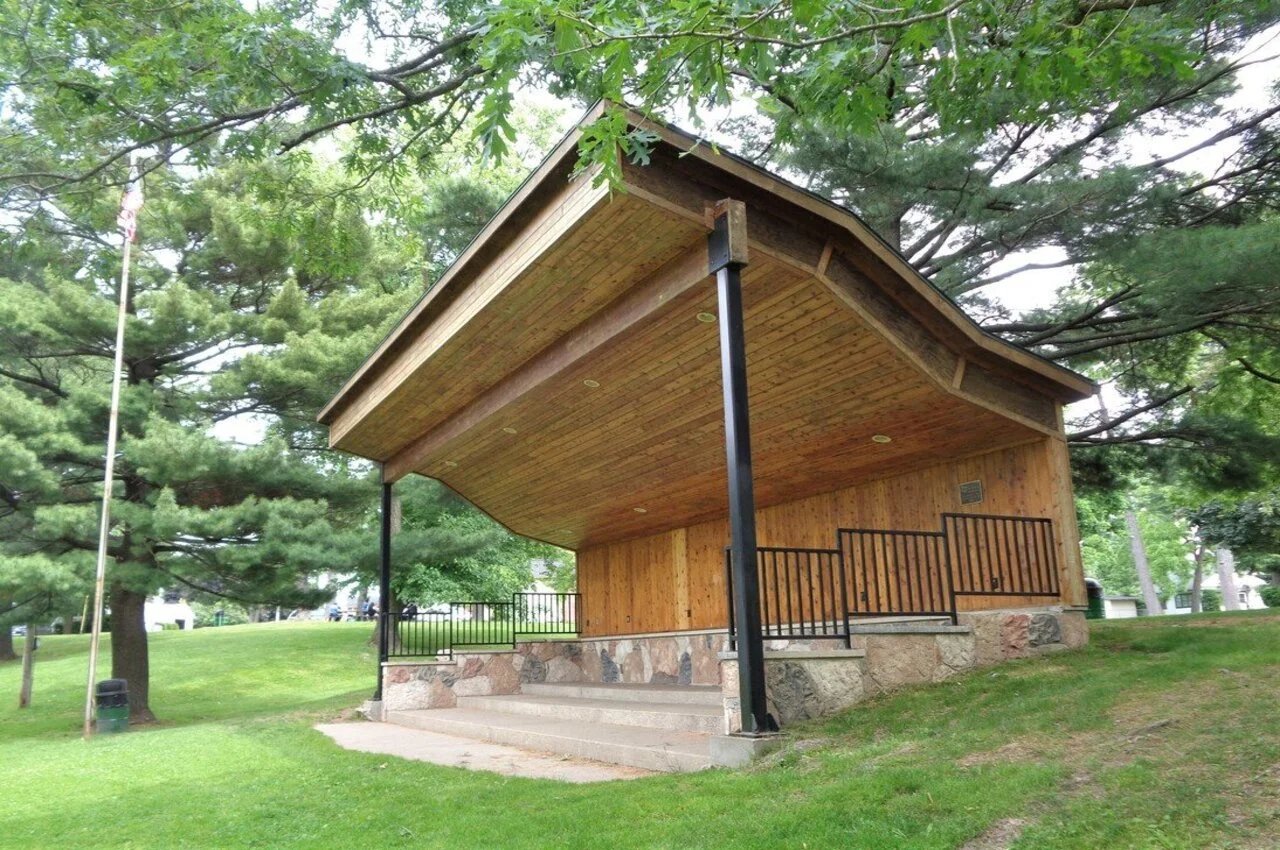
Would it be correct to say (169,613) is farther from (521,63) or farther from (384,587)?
(521,63)

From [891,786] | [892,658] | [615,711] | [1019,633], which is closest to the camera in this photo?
[891,786]

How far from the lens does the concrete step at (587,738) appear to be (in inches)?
237

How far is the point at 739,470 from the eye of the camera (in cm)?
566

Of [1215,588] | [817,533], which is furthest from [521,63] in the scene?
[1215,588]

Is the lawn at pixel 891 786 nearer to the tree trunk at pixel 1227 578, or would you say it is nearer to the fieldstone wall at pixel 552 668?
the fieldstone wall at pixel 552 668

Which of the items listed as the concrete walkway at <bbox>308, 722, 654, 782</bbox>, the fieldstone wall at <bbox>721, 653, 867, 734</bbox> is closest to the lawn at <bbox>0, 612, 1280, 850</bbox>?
the fieldstone wall at <bbox>721, 653, 867, 734</bbox>

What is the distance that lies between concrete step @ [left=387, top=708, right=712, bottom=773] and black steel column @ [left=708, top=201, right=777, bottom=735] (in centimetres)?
57

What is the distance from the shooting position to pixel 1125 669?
20.2ft

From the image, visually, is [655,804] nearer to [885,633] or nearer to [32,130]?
[885,633]

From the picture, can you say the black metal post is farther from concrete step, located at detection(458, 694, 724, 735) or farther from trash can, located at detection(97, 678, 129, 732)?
trash can, located at detection(97, 678, 129, 732)

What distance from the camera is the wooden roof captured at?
6172 mm

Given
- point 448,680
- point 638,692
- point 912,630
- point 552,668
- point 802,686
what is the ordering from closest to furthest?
point 802,686
point 912,630
point 638,692
point 448,680
point 552,668

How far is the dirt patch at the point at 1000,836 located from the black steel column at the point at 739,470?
208 cm

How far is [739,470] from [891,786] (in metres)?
2.16
